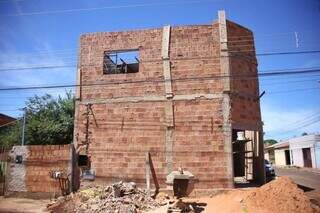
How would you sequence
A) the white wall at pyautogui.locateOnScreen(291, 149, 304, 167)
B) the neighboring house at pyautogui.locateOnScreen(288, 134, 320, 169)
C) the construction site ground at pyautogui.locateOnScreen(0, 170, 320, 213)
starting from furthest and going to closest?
the white wall at pyautogui.locateOnScreen(291, 149, 304, 167) → the neighboring house at pyautogui.locateOnScreen(288, 134, 320, 169) → the construction site ground at pyautogui.locateOnScreen(0, 170, 320, 213)

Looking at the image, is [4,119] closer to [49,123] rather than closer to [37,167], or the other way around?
[49,123]

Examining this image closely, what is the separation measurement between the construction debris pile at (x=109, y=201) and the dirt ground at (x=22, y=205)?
1.88ft

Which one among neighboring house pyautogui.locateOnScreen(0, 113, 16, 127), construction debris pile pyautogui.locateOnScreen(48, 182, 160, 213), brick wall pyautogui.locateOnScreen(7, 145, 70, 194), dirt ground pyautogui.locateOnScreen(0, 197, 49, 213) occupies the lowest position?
dirt ground pyautogui.locateOnScreen(0, 197, 49, 213)

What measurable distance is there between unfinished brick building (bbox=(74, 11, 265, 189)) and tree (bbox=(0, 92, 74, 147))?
9.35 m

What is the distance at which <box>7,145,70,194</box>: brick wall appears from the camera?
55.1ft

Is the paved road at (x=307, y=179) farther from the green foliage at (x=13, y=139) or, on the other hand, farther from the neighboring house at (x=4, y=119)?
the neighboring house at (x=4, y=119)

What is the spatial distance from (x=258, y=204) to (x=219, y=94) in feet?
18.0

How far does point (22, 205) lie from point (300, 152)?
36257mm

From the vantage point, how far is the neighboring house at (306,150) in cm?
3769

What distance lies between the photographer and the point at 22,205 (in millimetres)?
15250

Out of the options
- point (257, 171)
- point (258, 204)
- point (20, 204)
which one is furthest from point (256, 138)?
point (20, 204)

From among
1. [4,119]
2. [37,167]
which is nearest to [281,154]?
[4,119]

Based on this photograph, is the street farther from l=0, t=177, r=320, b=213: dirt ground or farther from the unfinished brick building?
the unfinished brick building

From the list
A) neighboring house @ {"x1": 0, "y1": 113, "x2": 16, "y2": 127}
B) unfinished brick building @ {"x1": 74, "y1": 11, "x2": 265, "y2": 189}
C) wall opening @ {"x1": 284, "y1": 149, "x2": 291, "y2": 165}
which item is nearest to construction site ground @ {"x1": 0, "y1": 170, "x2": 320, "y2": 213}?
unfinished brick building @ {"x1": 74, "y1": 11, "x2": 265, "y2": 189}
